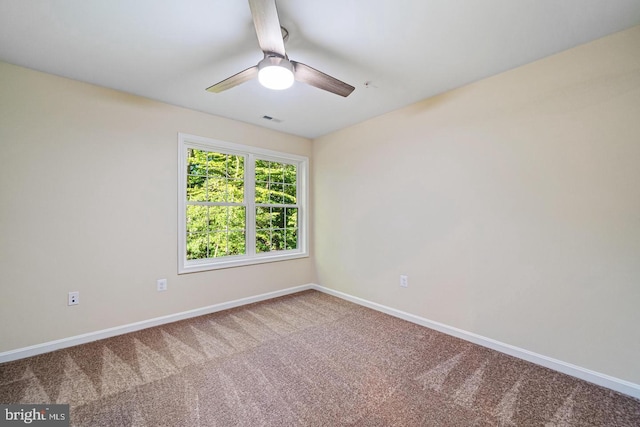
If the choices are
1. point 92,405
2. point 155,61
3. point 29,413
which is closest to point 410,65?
point 155,61

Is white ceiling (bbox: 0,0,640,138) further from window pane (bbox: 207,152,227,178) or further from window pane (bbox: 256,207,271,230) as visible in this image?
window pane (bbox: 256,207,271,230)

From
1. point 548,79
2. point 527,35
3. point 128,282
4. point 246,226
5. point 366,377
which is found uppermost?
point 527,35

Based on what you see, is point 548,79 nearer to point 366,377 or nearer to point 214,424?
point 366,377

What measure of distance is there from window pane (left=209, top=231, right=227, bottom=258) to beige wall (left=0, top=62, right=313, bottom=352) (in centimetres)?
32

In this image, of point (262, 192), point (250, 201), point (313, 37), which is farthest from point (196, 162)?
point (313, 37)

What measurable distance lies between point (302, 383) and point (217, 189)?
246 cm

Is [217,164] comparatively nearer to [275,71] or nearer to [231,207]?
[231,207]

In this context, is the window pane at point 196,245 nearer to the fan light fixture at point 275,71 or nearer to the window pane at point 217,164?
the window pane at point 217,164

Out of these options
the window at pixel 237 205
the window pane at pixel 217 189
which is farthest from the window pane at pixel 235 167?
the window pane at pixel 217 189

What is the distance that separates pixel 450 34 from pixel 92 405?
3364mm

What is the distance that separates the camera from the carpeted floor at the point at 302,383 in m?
1.56

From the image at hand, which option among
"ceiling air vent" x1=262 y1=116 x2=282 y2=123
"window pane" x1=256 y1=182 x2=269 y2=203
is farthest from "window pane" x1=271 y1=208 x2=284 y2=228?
"ceiling air vent" x1=262 y1=116 x2=282 y2=123

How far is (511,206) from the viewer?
225 cm

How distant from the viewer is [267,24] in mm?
1392
